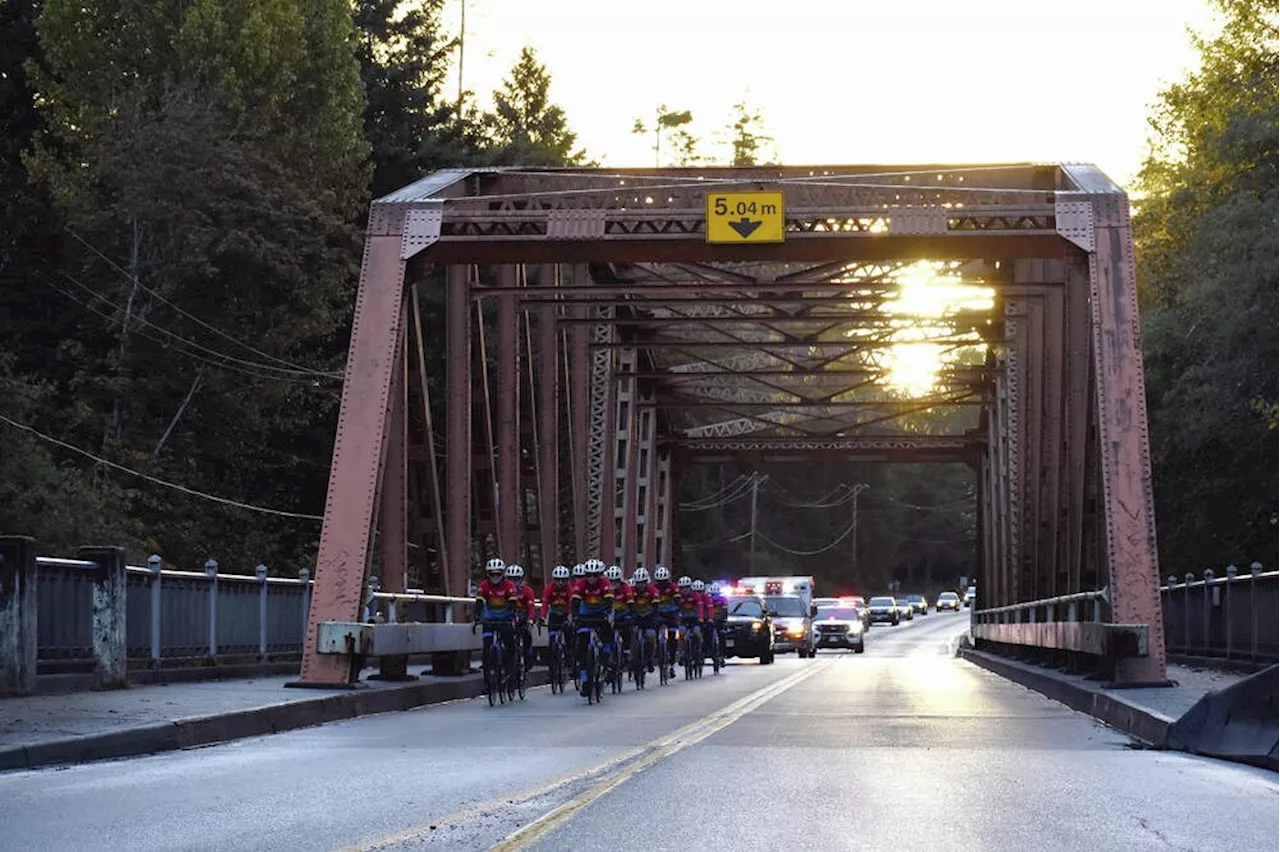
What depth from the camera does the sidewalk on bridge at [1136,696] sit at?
1617 cm

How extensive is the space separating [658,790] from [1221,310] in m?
29.6

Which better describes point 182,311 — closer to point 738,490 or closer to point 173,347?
point 173,347

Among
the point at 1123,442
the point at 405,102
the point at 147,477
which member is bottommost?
the point at 1123,442

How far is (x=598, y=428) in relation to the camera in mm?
41188

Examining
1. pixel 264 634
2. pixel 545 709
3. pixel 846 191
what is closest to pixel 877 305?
pixel 846 191

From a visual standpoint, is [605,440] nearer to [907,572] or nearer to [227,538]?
[227,538]

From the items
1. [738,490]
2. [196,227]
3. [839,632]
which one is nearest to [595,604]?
[196,227]

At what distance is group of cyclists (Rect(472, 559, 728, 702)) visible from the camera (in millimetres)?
23359

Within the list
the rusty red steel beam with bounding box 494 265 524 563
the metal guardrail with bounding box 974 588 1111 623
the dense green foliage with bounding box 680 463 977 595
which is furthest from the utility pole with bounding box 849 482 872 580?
the rusty red steel beam with bounding box 494 265 524 563

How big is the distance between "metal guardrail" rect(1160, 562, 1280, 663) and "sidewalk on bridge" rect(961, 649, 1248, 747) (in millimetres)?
557

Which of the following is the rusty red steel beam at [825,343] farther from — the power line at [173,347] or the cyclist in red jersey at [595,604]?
the cyclist in red jersey at [595,604]

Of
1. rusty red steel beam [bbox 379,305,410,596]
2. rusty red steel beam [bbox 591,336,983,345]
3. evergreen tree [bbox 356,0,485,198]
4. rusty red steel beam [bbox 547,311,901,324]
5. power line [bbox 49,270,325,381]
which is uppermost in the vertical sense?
evergreen tree [bbox 356,0,485,198]

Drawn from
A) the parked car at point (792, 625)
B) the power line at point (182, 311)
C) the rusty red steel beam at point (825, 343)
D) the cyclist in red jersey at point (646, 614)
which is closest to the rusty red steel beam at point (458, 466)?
the cyclist in red jersey at point (646, 614)

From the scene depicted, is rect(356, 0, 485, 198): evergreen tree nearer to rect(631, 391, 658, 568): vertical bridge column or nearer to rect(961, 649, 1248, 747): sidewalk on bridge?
rect(631, 391, 658, 568): vertical bridge column
